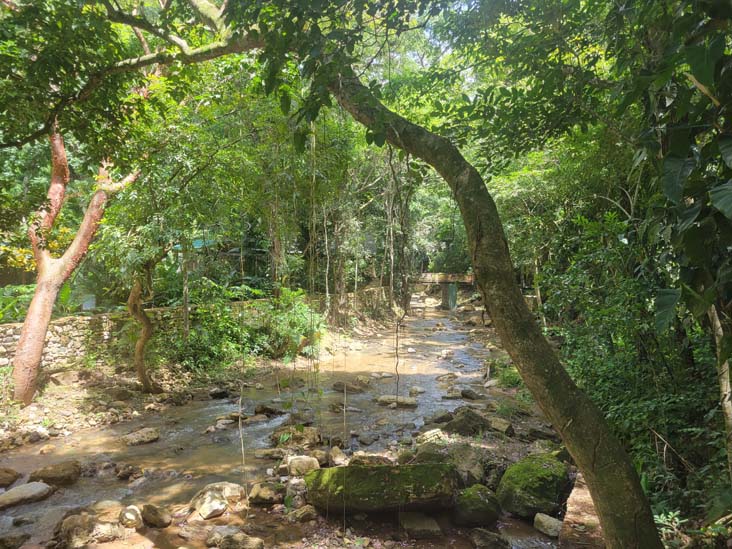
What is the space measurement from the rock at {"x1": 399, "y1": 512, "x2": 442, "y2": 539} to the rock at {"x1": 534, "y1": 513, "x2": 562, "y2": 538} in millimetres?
896

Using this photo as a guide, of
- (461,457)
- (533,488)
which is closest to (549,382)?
(533,488)

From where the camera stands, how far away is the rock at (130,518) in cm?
413

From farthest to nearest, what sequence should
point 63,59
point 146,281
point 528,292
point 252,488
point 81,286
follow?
point 528,292 → point 81,286 → point 146,281 → point 252,488 → point 63,59

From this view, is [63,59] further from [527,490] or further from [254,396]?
[254,396]

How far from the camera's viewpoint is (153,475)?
541cm

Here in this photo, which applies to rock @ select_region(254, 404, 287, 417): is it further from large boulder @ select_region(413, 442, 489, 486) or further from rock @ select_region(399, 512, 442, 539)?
rock @ select_region(399, 512, 442, 539)

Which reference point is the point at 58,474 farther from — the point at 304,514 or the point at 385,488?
the point at 385,488

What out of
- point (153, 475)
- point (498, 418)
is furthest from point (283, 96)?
point (498, 418)

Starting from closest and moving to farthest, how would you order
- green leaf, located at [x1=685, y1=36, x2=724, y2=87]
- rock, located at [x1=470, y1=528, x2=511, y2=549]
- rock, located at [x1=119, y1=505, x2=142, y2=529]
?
green leaf, located at [x1=685, y1=36, x2=724, y2=87], rock, located at [x1=470, y1=528, x2=511, y2=549], rock, located at [x1=119, y1=505, x2=142, y2=529]

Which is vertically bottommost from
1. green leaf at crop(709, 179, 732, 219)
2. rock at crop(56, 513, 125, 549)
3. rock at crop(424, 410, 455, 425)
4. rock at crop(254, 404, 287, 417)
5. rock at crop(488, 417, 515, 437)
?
rock at crop(56, 513, 125, 549)

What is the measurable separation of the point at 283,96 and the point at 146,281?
6304 millimetres

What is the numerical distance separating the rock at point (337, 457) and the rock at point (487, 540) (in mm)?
1953

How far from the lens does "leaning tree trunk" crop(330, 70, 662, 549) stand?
2.14 meters

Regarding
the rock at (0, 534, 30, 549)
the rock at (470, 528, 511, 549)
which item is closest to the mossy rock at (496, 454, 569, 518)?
the rock at (470, 528, 511, 549)
